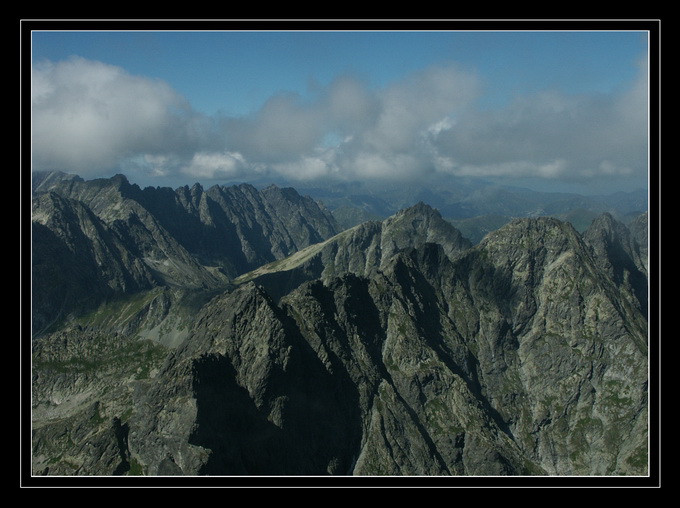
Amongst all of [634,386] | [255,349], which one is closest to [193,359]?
[255,349]

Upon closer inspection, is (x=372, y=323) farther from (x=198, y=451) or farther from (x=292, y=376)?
(x=198, y=451)
